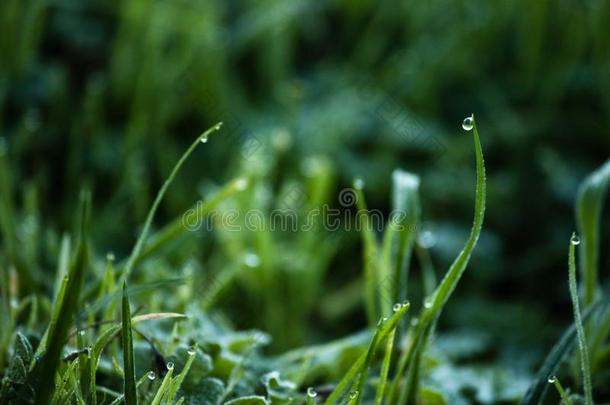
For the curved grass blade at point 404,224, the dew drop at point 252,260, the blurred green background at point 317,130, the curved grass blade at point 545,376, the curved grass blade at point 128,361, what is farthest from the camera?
the blurred green background at point 317,130

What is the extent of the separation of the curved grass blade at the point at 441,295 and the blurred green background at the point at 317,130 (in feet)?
1.44

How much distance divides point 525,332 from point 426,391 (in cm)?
52

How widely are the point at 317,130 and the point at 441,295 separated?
32.7 inches

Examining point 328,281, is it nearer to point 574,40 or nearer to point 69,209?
point 69,209

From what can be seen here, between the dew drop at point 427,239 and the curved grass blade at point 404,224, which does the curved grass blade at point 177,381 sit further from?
the dew drop at point 427,239

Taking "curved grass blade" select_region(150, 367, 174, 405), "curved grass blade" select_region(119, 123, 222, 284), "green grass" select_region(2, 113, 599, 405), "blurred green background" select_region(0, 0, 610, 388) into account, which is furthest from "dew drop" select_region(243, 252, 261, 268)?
"curved grass blade" select_region(150, 367, 174, 405)

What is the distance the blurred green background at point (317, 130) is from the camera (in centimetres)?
140

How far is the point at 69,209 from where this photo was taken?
1.44 meters

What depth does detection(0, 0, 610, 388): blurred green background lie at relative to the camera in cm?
140

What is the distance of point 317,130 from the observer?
63.1 inches

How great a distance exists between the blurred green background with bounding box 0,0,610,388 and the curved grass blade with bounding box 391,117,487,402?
1.44 feet

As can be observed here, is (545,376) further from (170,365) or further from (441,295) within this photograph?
(170,365)

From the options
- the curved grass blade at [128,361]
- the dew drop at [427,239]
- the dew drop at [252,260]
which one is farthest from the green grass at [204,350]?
the dew drop at [427,239]

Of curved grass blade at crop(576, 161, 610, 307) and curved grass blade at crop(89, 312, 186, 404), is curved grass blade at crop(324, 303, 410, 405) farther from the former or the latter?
curved grass blade at crop(576, 161, 610, 307)
